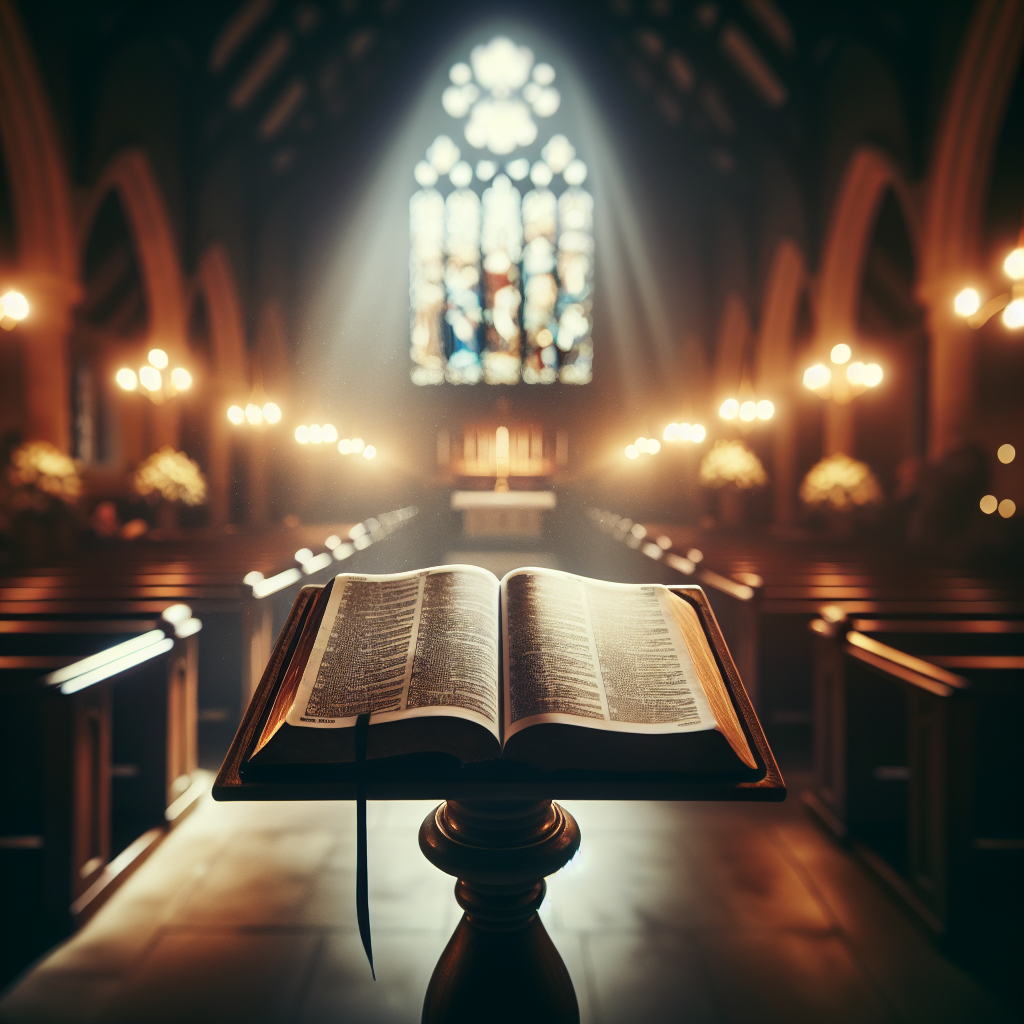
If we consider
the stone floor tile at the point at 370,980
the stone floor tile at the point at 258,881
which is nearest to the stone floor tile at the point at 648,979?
the stone floor tile at the point at 370,980

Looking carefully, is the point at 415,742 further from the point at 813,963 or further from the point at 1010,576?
the point at 1010,576

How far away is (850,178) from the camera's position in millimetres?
7309

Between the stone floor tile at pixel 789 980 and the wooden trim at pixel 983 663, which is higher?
the wooden trim at pixel 983 663

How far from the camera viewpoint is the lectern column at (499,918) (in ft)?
3.02

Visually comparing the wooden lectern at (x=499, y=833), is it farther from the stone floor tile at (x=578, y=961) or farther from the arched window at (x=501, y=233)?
the arched window at (x=501, y=233)

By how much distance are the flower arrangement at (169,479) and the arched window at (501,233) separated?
456cm

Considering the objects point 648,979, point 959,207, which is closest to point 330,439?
point 648,979

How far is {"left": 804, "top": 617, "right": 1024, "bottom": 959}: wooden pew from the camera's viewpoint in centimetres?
173

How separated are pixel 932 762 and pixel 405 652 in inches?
62.1

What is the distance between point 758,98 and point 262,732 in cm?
954

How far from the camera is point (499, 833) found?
94cm

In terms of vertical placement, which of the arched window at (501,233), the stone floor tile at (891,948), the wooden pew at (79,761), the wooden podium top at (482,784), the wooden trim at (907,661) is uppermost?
the arched window at (501,233)

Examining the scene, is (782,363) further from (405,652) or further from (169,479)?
(405,652)

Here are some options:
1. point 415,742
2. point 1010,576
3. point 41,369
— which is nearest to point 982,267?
point 1010,576
